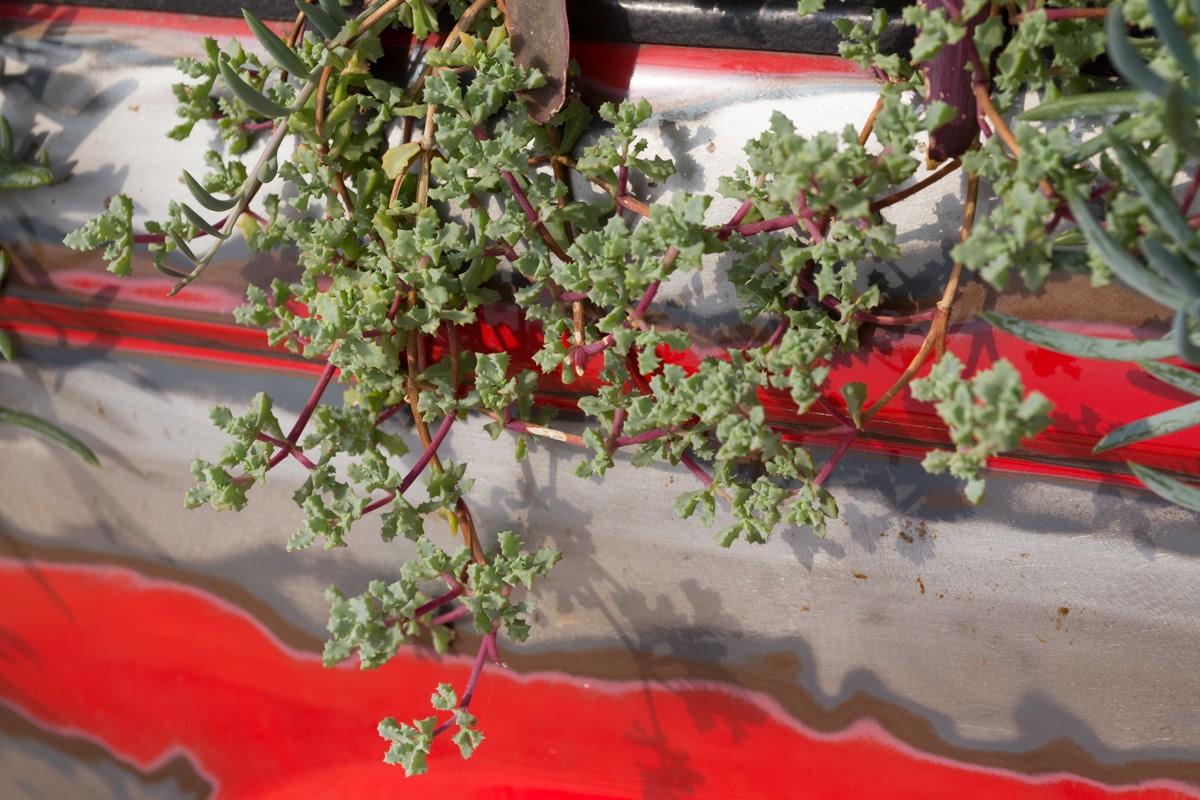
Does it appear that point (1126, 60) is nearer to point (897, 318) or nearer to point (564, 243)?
point (897, 318)

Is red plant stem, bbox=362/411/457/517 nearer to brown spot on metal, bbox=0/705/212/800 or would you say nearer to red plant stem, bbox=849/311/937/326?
red plant stem, bbox=849/311/937/326

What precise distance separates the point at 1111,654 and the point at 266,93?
0.78 meters

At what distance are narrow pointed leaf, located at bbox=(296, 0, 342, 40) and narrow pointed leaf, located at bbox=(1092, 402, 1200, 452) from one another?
0.57m

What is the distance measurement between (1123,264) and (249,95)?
509 mm

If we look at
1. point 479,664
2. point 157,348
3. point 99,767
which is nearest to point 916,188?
point 479,664

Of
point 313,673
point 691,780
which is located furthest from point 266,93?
point 691,780

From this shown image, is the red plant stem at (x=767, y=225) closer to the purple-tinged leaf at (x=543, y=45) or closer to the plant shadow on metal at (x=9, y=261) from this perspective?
the purple-tinged leaf at (x=543, y=45)

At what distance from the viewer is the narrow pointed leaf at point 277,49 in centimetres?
62

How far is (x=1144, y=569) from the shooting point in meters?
0.70

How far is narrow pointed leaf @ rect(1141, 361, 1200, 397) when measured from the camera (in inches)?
21.0

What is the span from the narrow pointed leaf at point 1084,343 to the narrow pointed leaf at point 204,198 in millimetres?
496

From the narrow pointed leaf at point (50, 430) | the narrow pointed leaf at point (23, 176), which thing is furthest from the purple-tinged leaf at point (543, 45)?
the narrow pointed leaf at point (50, 430)

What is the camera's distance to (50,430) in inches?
36.7

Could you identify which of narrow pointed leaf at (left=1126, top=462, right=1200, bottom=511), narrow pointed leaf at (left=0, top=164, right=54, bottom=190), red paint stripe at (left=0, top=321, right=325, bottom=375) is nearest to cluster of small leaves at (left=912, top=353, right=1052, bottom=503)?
narrow pointed leaf at (left=1126, top=462, right=1200, bottom=511)
